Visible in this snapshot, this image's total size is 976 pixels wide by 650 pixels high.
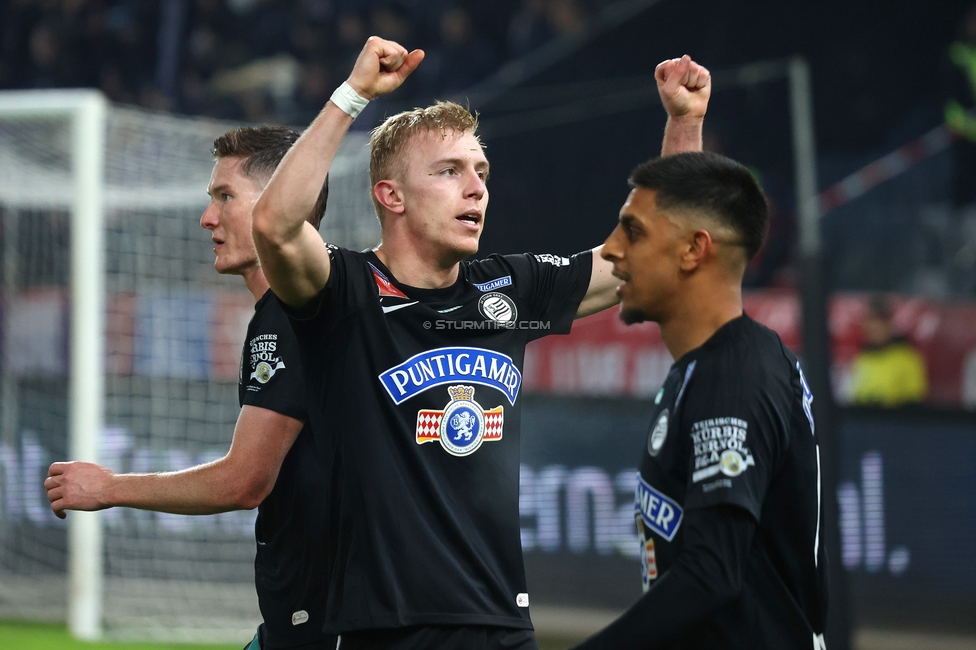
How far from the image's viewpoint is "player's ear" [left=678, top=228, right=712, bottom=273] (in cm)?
232

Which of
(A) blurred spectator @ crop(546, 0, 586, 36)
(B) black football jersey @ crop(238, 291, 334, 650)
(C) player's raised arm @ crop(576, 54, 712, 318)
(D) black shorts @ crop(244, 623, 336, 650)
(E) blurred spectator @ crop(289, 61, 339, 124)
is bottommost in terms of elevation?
(D) black shorts @ crop(244, 623, 336, 650)

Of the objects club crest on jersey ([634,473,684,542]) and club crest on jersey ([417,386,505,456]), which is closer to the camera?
club crest on jersey ([634,473,684,542])

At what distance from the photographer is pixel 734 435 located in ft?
6.96

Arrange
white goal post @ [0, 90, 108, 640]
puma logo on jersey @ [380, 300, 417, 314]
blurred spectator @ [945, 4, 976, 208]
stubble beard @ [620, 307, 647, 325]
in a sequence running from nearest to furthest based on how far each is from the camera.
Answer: stubble beard @ [620, 307, 647, 325] → puma logo on jersey @ [380, 300, 417, 314] → white goal post @ [0, 90, 108, 640] → blurred spectator @ [945, 4, 976, 208]

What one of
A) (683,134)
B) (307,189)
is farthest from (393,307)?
(683,134)

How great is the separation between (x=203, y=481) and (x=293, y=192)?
90cm

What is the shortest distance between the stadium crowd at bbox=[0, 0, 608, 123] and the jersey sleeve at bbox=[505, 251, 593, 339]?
8.72 m

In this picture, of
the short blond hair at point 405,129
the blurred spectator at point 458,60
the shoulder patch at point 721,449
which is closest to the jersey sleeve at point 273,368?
the short blond hair at point 405,129

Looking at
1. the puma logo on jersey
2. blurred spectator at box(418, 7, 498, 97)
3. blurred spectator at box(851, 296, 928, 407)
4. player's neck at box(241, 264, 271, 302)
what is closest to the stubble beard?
the puma logo on jersey

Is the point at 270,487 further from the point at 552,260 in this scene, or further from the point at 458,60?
the point at 458,60

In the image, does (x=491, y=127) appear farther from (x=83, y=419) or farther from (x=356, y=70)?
(x=356, y=70)

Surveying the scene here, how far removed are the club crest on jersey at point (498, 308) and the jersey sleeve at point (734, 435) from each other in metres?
0.81

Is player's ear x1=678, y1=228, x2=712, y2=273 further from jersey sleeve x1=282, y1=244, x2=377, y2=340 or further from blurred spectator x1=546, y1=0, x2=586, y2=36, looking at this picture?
blurred spectator x1=546, y1=0, x2=586, y2=36

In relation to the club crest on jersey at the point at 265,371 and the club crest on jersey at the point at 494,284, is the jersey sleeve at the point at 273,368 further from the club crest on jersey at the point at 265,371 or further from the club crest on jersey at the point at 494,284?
the club crest on jersey at the point at 494,284
